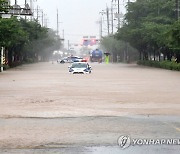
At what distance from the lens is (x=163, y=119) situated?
566 inches

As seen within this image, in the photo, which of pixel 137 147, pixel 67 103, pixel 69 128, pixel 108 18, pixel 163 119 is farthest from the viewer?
pixel 108 18

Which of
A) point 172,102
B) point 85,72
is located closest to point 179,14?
point 85,72

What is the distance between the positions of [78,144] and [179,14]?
58279 mm

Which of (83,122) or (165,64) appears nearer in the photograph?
(83,122)

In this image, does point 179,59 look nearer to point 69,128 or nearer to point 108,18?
point 69,128

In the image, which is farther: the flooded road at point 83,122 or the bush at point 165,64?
the bush at point 165,64

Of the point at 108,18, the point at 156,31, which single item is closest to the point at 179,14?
the point at 156,31

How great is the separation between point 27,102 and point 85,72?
102 feet

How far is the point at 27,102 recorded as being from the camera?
19.6 m

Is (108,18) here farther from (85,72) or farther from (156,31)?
(85,72)

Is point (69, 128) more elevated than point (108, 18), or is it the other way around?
point (108, 18)

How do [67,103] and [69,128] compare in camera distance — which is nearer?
[69,128]

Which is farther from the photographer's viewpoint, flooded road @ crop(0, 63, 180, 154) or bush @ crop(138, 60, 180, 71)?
bush @ crop(138, 60, 180, 71)

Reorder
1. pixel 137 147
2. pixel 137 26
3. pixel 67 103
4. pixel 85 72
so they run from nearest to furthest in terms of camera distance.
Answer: pixel 137 147
pixel 67 103
pixel 85 72
pixel 137 26
